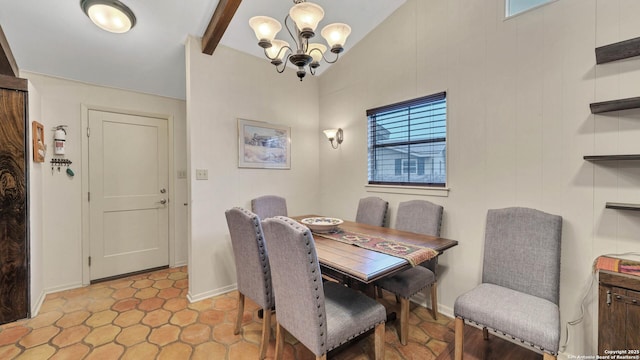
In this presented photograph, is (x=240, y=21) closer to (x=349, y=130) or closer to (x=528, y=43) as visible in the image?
(x=349, y=130)

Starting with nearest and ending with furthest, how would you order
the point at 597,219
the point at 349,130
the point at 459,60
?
the point at 597,219 < the point at 459,60 < the point at 349,130

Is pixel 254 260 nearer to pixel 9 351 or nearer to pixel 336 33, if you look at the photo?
pixel 336 33

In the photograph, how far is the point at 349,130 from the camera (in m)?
3.29

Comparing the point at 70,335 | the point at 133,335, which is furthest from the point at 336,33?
the point at 70,335

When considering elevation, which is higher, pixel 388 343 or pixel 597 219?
pixel 597 219

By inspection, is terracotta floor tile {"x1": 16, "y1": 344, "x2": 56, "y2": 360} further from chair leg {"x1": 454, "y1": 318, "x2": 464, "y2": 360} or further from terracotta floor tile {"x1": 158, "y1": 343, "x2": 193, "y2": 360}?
chair leg {"x1": 454, "y1": 318, "x2": 464, "y2": 360}

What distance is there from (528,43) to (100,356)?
12.3ft

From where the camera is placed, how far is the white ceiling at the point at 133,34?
218 cm

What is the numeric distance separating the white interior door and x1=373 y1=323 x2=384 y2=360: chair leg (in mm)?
3077

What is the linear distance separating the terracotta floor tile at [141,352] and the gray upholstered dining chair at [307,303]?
0.99 metres

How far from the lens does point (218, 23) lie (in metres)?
2.26

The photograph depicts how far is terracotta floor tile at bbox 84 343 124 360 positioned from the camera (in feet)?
5.98

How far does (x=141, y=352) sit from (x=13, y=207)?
1.67m

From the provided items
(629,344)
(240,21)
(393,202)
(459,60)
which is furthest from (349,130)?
(629,344)
